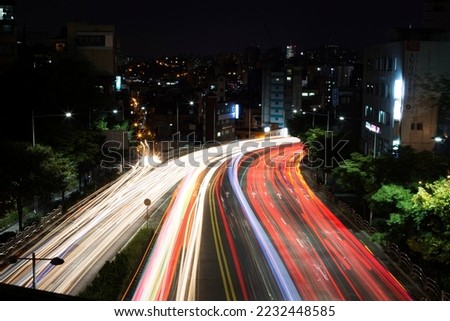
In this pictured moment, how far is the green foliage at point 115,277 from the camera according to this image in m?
15.4

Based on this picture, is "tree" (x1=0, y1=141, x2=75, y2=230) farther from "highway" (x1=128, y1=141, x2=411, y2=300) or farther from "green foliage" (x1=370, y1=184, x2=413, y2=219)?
"green foliage" (x1=370, y1=184, x2=413, y2=219)

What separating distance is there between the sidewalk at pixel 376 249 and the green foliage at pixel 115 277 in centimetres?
887

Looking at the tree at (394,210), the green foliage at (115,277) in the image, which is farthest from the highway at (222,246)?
the tree at (394,210)

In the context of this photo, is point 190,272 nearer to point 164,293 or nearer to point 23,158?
point 164,293

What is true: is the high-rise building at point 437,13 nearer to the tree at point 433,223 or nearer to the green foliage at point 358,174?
the green foliage at point 358,174

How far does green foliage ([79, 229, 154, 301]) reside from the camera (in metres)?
15.4

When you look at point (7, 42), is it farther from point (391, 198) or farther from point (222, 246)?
point (391, 198)

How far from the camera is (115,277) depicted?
646 inches

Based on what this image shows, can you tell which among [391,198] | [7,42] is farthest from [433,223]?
[7,42]

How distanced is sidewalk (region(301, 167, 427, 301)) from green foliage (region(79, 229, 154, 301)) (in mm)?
8866

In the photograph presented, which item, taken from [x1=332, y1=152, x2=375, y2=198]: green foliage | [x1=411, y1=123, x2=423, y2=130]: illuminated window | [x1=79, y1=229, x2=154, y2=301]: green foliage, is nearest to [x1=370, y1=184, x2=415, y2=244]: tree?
[x1=332, y1=152, x2=375, y2=198]: green foliage

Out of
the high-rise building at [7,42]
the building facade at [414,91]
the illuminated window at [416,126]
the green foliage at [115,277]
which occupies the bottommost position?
the green foliage at [115,277]

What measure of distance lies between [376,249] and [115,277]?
11.0m
